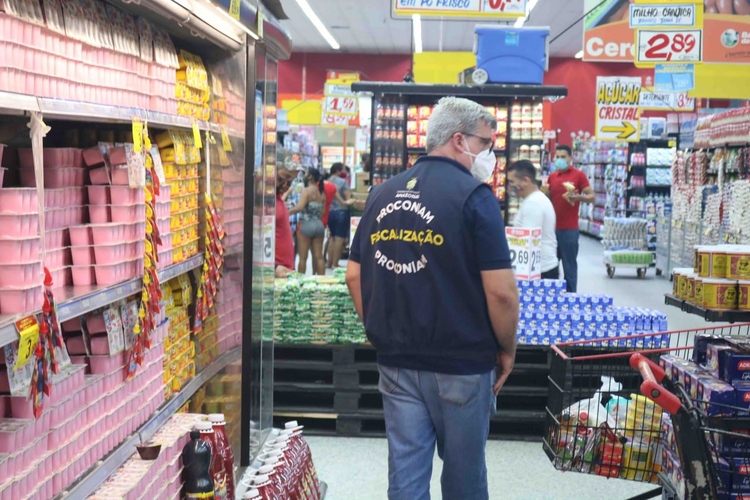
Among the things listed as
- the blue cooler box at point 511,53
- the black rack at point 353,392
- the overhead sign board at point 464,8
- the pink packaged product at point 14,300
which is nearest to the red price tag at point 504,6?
the overhead sign board at point 464,8

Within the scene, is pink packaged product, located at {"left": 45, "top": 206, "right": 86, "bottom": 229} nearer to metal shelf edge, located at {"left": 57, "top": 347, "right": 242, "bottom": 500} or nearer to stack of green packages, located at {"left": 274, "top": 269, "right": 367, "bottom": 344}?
metal shelf edge, located at {"left": 57, "top": 347, "right": 242, "bottom": 500}

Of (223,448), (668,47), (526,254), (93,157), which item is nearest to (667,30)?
(668,47)

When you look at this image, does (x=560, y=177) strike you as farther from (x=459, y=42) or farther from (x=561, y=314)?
(x=459, y=42)

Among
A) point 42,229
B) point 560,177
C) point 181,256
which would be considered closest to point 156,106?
point 181,256

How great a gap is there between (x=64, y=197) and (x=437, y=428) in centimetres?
152

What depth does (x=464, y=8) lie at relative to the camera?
8664 mm

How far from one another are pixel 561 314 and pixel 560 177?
4571 millimetres

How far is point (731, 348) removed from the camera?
325cm

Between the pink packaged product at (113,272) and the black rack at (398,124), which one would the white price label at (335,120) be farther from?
the pink packaged product at (113,272)

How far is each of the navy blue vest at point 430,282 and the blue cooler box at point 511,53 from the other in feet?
18.7

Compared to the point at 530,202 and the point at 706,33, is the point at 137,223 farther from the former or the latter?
the point at 706,33

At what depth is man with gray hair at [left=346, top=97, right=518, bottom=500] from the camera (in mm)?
3096

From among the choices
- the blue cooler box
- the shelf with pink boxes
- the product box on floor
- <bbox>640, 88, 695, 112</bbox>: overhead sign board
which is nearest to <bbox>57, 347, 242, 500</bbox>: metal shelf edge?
the shelf with pink boxes

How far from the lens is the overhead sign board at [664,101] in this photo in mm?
19031
